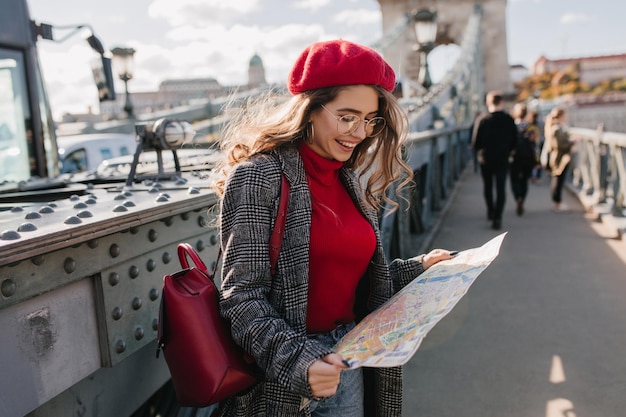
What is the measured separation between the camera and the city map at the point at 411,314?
51.1 inches

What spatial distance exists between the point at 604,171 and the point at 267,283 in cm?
749

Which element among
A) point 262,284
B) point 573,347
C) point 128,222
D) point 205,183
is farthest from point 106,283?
point 573,347

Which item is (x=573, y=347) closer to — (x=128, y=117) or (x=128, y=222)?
(x=128, y=222)

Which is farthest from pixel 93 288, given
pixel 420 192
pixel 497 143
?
pixel 497 143

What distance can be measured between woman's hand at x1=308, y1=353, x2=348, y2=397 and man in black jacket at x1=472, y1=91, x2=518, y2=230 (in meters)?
6.59

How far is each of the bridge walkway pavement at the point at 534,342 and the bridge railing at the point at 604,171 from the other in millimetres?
774

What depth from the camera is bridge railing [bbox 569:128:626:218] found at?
268 inches

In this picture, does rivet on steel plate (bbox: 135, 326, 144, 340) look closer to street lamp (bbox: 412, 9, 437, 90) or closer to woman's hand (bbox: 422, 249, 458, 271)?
woman's hand (bbox: 422, 249, 458, 271)

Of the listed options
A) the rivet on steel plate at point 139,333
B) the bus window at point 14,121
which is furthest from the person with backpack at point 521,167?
the rivet on steel plate at point 139,333

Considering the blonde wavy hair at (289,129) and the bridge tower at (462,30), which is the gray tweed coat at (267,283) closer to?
the blonde wavy hair at (289,129)

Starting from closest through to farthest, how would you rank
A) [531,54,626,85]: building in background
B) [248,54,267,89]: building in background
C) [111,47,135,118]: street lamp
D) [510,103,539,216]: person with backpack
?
[510,103,539,216]: person with backpack, [111,47,135,118]: street lamp, [531,54,626,85]: building in background, [248,54,267,89]: building in background

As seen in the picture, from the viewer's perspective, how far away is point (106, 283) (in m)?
1.71

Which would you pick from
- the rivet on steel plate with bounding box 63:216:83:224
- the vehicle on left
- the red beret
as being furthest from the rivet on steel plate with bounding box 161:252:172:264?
the red beret

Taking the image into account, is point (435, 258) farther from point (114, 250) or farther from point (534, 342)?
point (534, 342)
